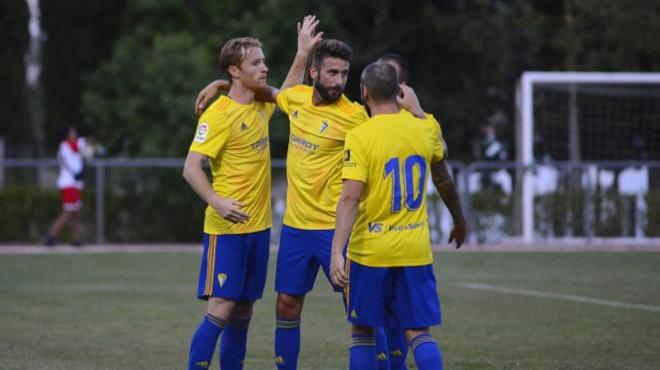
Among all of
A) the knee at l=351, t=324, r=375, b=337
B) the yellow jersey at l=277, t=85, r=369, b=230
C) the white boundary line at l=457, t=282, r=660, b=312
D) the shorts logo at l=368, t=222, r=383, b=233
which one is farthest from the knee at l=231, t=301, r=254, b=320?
the white boundary line at l=457, t=282, r=660, b=312

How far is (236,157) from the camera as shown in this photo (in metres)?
8.10

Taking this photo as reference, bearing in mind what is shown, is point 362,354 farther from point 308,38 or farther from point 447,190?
point 308,38

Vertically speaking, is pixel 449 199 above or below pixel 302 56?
below

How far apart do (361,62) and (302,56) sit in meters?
Answer: 24.8

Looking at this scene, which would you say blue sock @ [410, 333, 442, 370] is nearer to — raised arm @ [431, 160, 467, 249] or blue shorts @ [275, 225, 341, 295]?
raised arm @ [431, 160, 467, 249]

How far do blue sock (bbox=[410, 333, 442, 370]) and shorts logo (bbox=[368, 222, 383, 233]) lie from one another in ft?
2.11

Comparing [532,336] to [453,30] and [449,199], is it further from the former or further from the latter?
[453,30]

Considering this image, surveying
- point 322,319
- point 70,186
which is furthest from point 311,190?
point 70,186

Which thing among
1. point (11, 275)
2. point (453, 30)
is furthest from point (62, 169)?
point (453, 30)

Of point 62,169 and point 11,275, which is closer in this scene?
point 11,275

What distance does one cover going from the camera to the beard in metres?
7.99

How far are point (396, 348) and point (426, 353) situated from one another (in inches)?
53.0

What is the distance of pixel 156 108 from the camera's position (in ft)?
99.4

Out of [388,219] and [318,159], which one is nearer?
[388,219]
